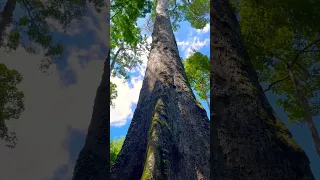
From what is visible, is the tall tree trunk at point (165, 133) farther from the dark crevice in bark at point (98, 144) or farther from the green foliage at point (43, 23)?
the green foliage at point (43, 23)

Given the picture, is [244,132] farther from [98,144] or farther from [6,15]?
[6,15]

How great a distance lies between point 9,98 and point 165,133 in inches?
72.8

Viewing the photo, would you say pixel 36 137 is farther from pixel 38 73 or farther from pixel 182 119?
pixel 182 119

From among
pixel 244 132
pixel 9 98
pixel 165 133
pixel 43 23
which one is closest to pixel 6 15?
pixel 43 23

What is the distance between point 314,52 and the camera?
8.57ft

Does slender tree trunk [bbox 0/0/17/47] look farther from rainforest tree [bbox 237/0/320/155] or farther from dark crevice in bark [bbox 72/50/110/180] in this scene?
rainforest tree [bbox 237/0/320/155]

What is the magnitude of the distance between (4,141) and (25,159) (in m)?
0.29

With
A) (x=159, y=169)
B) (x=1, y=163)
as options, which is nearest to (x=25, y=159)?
(x=1, y=163)

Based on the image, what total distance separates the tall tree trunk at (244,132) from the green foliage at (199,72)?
24.2 feet

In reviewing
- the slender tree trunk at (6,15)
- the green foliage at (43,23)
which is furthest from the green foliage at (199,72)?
the slender tree trunk at (6,15)

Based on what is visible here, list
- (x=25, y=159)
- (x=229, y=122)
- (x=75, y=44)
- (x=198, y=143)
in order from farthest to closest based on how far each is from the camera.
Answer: (x=198, y=143), (x=75, y=44), (x=25, y=159), (x=229, y=122)

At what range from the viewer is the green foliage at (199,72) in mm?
10097

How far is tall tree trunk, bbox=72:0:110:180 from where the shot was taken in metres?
3.02

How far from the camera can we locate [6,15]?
3.41m
